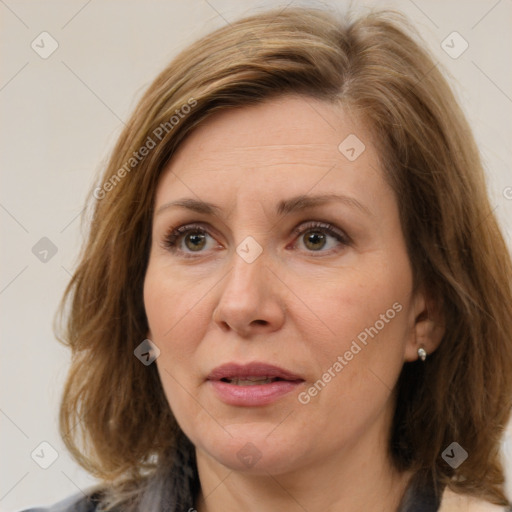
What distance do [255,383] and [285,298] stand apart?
0.68ft

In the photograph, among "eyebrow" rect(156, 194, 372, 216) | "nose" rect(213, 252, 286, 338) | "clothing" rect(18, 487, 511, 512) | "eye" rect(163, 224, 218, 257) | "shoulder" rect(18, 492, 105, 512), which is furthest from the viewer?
"shoulder" rect(18, 492, 105, 512)

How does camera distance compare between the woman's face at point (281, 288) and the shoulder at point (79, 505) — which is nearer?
the woman's face at point (281, 288)

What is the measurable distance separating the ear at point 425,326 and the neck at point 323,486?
27 centimetres

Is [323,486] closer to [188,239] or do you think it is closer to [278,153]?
[188,239]

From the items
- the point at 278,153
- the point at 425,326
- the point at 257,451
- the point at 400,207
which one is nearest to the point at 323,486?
the point at 257,451

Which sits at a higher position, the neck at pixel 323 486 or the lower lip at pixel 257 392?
the lower lip at pixel 257 392

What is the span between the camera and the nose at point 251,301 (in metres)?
2.14

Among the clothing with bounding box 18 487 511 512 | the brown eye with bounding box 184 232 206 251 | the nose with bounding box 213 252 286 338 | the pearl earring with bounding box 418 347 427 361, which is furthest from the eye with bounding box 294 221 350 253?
the clothing with bounding box 18 487 511 512

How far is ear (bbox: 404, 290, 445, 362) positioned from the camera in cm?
251

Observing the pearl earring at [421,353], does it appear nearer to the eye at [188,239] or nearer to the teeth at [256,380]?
the teeth at [256,380]

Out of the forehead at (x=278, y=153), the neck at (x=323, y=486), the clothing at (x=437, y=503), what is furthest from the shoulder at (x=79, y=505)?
the forehead at (x=278, y=153)

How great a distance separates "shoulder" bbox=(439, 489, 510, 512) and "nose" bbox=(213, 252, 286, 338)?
0.74 m

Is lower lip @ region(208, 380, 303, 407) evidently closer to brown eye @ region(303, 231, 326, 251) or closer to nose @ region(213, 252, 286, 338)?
nose @ region(213, 252, 286, 338)

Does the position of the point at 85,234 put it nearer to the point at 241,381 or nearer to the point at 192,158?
the point at 192,158
